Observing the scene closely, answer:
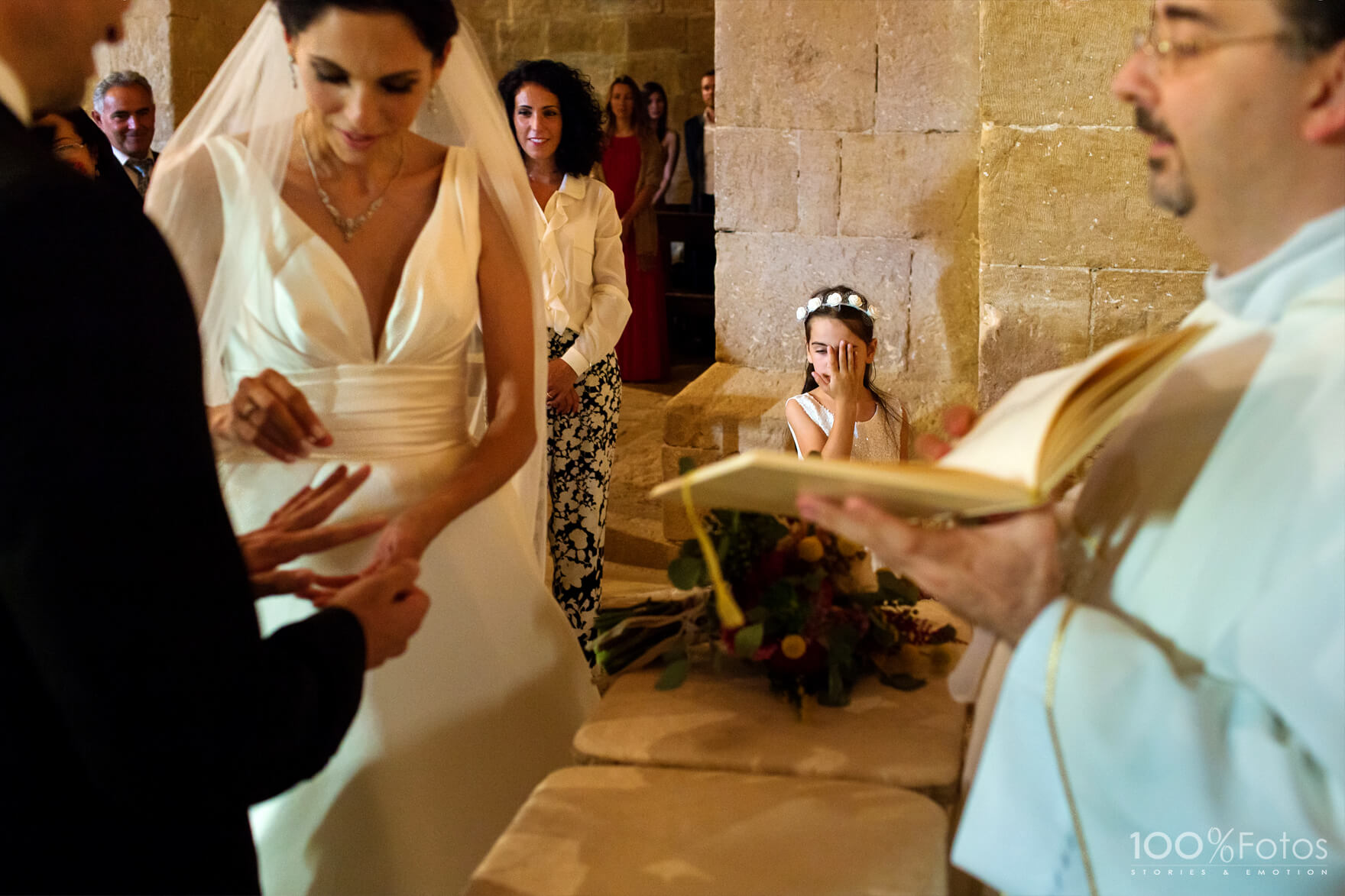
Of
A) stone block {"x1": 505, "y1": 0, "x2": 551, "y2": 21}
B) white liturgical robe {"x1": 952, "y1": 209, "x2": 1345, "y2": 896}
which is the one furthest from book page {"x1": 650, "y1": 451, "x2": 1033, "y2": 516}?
stone block {"x1": 505, "y1": 0, "x2": 551, "y2": 21}

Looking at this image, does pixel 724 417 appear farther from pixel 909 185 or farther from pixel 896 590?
pixel 896 590

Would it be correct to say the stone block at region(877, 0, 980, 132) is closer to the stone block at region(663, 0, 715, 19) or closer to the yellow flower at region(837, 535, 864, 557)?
the yellow flower at region(837, 535, 864, 557)

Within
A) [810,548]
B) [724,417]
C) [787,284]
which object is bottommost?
[724,417]

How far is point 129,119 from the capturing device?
4.92 metres

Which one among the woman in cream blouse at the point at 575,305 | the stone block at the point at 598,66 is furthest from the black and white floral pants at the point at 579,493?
the stone block at the point at 598,66

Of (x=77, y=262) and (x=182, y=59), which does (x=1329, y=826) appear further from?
(x=182, y=59)

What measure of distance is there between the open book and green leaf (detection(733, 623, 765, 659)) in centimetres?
45

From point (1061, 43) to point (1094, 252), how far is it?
57 centimetres

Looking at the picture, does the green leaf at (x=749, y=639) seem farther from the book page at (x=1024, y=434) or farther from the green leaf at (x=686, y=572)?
the book page at (x=1024, y=434)

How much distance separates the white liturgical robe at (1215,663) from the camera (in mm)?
1149

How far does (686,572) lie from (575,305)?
7.87ft

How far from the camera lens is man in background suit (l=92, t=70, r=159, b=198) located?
488 cm

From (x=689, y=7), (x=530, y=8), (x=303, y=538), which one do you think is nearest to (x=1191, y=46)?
(x=303, y=538)

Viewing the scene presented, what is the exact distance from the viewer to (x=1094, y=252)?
131 inches
